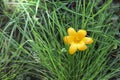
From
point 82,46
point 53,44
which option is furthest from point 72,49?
point 53,44

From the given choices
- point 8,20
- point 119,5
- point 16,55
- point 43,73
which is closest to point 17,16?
point 8,20

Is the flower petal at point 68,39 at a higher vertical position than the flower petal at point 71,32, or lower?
lower

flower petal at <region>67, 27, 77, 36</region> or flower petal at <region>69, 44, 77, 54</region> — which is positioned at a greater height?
flower petal at <region>67, 27, 77, 36</region>

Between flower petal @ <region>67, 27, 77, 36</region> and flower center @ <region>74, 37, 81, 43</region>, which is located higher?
flower petal @ <region>67, 27, 77, 36</region>

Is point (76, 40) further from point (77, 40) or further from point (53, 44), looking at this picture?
point (53, 44)
